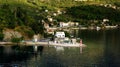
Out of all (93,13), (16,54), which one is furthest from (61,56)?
(93,13)

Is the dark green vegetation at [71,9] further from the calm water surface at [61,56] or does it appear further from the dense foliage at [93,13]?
the calm water surface at [61,56]

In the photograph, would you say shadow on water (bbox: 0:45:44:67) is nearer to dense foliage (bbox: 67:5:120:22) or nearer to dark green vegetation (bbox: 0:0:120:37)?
dark green vegetation (bbox: 0:0:120:37)

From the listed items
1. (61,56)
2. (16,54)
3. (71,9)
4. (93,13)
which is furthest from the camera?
(93,13)

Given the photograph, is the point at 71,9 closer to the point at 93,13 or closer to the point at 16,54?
the point at 93,13

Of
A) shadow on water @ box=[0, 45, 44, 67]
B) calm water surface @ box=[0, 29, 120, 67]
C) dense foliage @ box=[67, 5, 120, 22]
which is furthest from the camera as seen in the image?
dense foliage @ box=[67, 5, 120, 22]

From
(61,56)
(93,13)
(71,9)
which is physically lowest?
(93,13)

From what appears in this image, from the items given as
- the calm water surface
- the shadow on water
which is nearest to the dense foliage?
the calm water surface

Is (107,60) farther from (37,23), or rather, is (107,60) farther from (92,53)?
(37,23)

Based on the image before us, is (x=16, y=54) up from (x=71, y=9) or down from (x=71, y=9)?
up

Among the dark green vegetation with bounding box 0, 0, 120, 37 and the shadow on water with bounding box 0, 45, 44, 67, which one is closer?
the shadow on water with bounding box 0, 45, 44, 67
